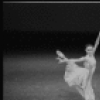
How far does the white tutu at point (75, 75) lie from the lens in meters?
1.23

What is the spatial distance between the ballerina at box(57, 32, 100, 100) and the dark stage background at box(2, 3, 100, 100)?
0.06m

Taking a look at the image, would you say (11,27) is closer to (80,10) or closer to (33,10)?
(33,10)

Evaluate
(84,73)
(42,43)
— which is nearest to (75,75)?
(84,73)

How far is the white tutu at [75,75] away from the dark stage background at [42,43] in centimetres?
9

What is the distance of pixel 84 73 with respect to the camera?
4.07 ft

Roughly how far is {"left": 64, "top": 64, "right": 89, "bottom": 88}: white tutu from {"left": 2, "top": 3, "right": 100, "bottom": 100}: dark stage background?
0.30ft

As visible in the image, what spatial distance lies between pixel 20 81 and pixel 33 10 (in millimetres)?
287

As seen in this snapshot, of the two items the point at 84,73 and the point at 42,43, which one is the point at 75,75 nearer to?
the point at 84,73

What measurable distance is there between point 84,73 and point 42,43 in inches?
9.1

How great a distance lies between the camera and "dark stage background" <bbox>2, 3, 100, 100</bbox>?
1317 mm

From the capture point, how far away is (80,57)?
53.4 inches

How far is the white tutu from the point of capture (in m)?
1.23

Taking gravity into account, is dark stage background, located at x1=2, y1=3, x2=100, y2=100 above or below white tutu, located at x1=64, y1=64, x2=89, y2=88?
above

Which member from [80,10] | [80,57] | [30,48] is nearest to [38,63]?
[30,48]
